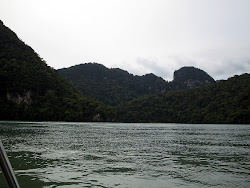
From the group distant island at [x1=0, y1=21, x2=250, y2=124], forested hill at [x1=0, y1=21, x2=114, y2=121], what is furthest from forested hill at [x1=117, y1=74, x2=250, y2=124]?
forested hill at [x1=0, y1=21, x2=114, y2=121]

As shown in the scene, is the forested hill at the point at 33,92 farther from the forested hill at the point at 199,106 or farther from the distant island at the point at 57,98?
the forested hill at the point at 199,106

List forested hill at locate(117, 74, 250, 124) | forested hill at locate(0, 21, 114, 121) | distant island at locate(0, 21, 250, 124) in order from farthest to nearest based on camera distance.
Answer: forested hill at locate(117, 74, 250, 124), distant island at locate(0, 21, 250, 124), forested hill at locate(0, 21, 114, 121)

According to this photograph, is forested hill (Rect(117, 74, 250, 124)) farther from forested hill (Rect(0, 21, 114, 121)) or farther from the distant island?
forested hill (Rect(0, 21, 114, 121))

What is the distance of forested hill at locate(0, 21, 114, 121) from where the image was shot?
12088cm

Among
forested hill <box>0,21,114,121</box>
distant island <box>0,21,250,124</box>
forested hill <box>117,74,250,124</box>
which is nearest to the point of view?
forested hill <box>0,21,114,121</box>

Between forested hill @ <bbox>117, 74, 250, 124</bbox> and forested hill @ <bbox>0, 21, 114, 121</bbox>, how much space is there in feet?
114

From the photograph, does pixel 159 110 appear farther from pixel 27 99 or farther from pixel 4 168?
pixel 4 168

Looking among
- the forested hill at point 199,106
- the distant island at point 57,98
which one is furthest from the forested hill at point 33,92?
the forested hill at point 199,106

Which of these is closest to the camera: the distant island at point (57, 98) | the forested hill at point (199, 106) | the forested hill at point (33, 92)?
the forested hill at point (33, 92)

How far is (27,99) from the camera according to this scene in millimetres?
127625

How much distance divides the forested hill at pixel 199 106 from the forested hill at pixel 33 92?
114 ft

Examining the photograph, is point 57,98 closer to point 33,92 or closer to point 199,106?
point 33,92

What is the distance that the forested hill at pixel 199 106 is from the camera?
419 ft

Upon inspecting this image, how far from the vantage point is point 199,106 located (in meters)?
160
